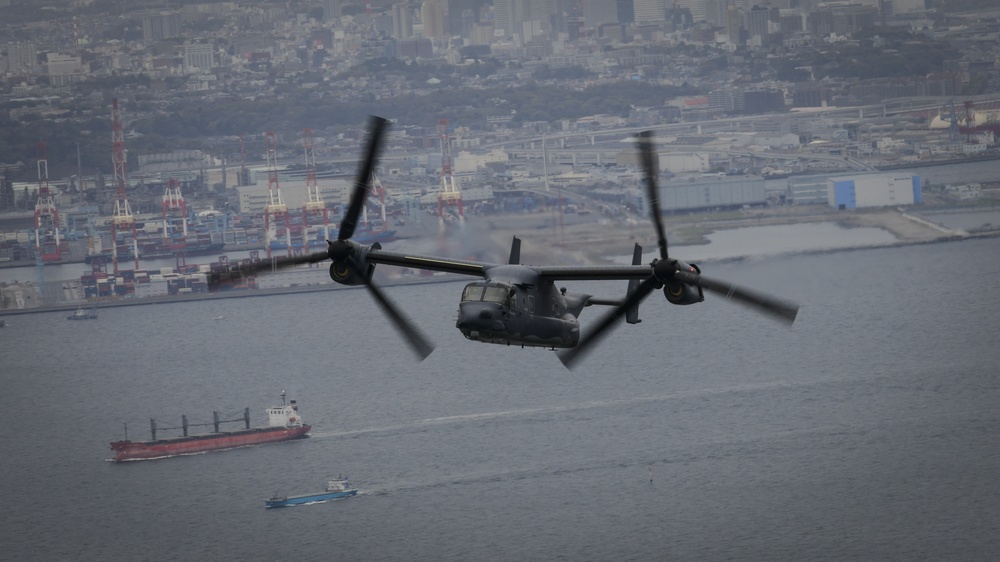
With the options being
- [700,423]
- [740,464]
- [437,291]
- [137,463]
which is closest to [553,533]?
[740,464]

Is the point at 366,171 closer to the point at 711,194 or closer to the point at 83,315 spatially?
the point at 83,315

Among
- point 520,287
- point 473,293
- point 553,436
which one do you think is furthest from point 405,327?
point 553,436

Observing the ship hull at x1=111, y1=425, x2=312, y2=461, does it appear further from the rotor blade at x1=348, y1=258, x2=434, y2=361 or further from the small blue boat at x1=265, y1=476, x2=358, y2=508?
the rotor blade at x1=348, y1=258, x2=434, y2=361

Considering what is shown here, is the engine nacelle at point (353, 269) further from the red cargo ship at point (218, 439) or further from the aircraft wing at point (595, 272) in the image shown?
the red cargo ship at point (218, 439)

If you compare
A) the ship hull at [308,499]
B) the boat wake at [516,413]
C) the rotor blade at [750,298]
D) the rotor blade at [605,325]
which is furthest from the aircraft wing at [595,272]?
the boat wake at [516,413]

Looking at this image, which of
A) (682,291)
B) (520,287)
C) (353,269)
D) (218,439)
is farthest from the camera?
(218,439)

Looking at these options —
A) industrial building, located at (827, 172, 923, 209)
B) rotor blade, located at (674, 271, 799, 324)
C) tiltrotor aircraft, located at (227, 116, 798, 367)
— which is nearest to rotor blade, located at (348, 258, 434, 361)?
tiltrotor aircraft, located at (227, 116, 798, 367)
